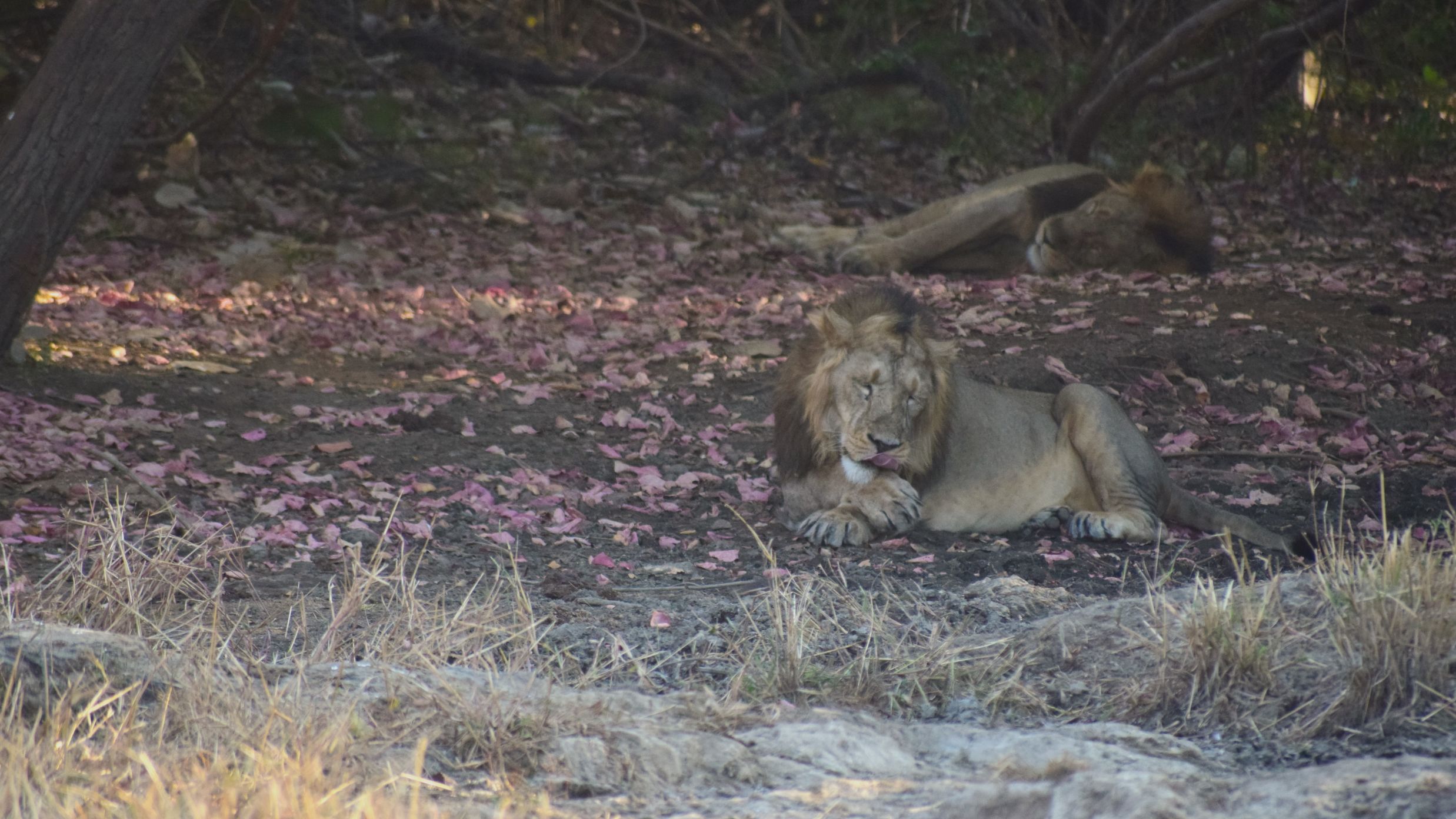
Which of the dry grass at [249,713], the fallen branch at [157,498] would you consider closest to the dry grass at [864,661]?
the dry grass at [249,713]

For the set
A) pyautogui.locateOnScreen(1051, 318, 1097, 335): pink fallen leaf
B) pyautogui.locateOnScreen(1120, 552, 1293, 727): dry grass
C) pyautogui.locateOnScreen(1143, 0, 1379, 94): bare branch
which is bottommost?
pyautogui.locateOnScreen(1051, 318, 1097, 335): pink fallen leaf

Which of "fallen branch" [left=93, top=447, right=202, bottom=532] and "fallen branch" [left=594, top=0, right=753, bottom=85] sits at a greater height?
"fallen branch" [left=594, top=0, right=753, bottom=85]

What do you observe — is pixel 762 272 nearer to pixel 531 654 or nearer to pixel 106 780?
pixel 531 654

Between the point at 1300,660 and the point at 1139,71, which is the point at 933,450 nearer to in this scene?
the point at 1300,660

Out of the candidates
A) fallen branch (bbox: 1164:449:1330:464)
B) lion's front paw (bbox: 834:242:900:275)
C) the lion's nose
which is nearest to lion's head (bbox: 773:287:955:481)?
the lion's nose

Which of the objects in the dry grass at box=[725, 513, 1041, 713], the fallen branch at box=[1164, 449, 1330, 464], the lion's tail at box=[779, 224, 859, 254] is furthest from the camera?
the lion's tail at box=[779, 224, 859, 254]

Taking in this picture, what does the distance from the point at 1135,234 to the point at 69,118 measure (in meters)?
6.69

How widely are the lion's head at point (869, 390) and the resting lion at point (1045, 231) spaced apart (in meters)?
4.46

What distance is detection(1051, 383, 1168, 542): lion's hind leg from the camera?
558 centimetres

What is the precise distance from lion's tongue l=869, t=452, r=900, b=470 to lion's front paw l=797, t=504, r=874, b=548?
19 cm

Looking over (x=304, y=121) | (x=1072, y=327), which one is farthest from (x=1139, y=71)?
(x=304, y=121)

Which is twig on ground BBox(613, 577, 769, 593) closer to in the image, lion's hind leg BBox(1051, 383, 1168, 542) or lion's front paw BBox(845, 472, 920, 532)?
lion's front paw BBox(845, 472, 920, 532)

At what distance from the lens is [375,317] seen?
28.0 feet

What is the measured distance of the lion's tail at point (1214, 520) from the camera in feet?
17.5
